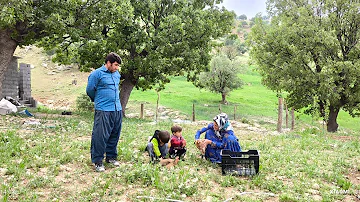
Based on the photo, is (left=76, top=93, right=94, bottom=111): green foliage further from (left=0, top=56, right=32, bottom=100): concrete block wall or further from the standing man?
the standing man

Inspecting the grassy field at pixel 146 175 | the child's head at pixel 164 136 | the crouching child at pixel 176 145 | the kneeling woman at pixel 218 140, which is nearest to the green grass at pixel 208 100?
the grassy field at pixel 146 175

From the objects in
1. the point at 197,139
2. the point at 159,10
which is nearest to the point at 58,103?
the point at 159,10

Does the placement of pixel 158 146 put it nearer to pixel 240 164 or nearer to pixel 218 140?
pixel 218 140

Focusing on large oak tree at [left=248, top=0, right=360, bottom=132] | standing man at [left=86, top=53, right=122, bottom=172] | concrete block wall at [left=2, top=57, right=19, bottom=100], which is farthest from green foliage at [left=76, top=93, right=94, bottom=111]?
standing man at [left=86, top=53, right=122, bottom=172]

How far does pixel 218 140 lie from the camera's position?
766 centimetres

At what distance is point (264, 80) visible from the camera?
23625 millimetres

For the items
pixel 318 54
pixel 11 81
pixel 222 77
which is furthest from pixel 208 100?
pixel 11 81

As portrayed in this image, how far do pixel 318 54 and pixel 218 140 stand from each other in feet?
50.7

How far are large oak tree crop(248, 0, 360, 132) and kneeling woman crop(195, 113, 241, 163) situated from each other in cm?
1259

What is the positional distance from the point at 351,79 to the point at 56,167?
58.7 ft

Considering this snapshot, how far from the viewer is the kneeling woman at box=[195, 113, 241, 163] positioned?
739 cm

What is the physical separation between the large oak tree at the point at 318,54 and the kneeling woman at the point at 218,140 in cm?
1259

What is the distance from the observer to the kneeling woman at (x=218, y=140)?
7.39 meters

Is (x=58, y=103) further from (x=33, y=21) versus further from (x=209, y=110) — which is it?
(x=33, y=21)
